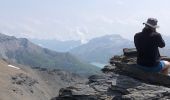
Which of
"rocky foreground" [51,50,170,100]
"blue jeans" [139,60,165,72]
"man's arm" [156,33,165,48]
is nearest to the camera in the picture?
"rocky foreground" [51,50,170,100]

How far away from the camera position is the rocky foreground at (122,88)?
18.1 metres

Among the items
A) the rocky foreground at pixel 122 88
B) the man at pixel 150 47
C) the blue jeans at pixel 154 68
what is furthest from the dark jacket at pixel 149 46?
the rocky foreground at pixel 122 88

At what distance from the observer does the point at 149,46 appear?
20.5m

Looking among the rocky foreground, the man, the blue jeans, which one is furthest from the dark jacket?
the rocky foreground

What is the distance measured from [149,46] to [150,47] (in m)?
0.07

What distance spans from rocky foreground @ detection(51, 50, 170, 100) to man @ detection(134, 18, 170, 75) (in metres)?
0.48

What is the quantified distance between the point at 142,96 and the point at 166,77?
2687 millimetres

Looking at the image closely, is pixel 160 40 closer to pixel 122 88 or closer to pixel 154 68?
pixel 154 68

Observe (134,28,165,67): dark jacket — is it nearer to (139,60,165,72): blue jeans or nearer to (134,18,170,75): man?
(134,18,170,75): man

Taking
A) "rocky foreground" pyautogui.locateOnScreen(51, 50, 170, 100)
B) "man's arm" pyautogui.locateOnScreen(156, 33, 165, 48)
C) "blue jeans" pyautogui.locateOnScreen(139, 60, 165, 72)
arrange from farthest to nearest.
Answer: "blue jeans" pyautogui.locateOnScreen(139, 60, 165, 72)
"man's arm" pyautogui.locateOnScreen(156, 33, 165, 48)
"rocky foreground" pyautogui.locateOnScreen(51, 50, 170, 100)

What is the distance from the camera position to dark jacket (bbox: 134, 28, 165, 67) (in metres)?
20.2

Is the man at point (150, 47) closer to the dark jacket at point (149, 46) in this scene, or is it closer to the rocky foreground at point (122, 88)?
the dark jacket at point (149, 46)

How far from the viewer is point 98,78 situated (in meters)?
21.5

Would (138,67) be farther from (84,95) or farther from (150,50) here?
(84,95)
